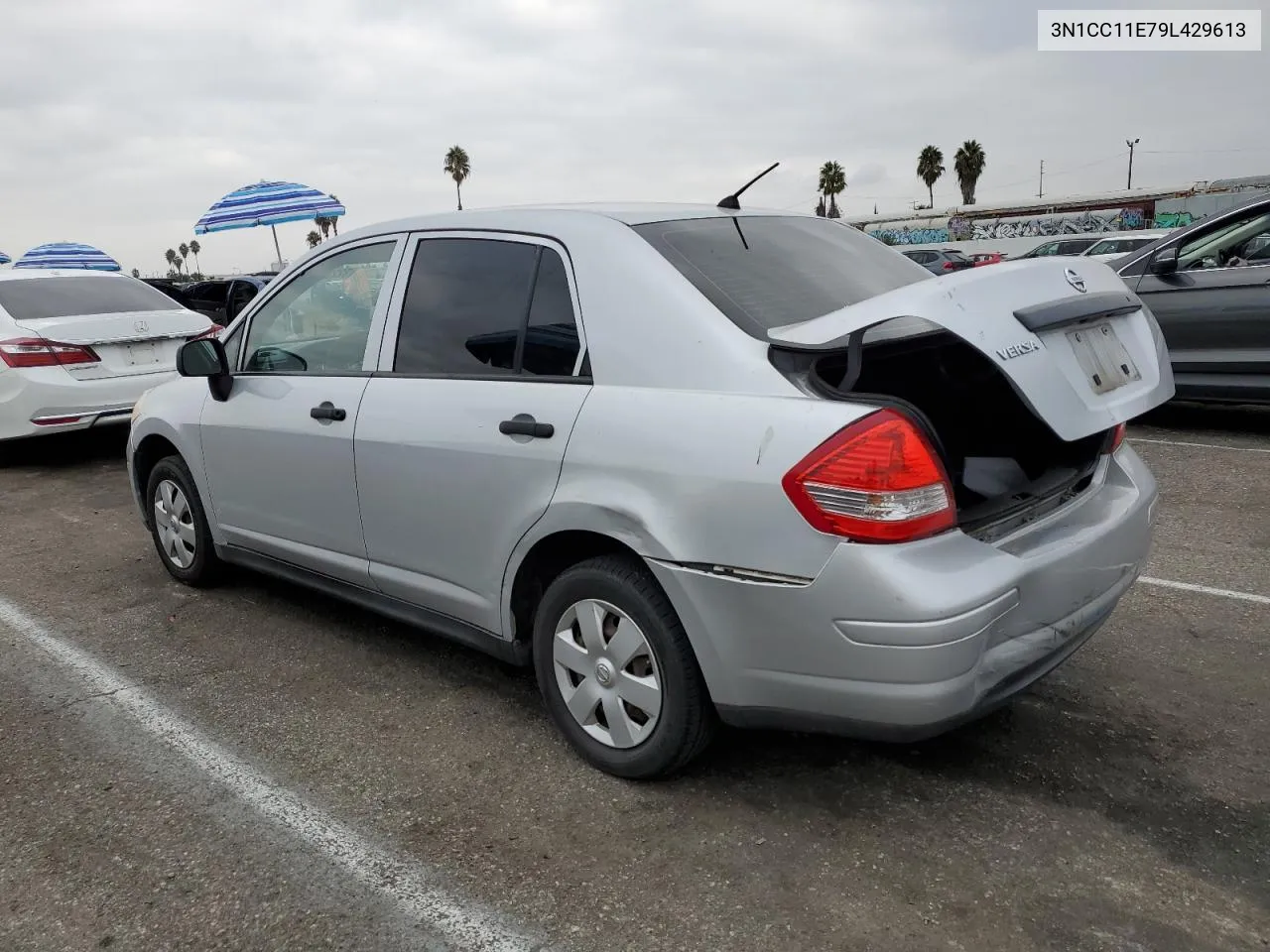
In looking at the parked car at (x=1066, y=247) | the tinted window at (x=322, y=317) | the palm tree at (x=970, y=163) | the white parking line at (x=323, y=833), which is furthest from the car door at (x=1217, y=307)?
the palm tree at (x=970, y=163)

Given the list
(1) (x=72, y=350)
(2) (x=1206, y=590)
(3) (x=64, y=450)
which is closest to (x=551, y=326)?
(2) (x=1206, y=590)

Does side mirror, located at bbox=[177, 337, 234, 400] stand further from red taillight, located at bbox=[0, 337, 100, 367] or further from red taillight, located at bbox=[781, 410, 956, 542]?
red taillight, located at bbox=[0, 337, 100, 367]

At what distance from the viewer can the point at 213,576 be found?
4793 millimetres

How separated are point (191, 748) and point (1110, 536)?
292 centimetres

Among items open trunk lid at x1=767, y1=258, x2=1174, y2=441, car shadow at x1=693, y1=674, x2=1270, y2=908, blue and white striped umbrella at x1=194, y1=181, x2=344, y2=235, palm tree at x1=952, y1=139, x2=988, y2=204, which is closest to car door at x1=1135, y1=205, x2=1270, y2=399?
car shadow at x1=693, y1=674, x2=1270, y2=908

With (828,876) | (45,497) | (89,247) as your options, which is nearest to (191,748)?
(828,876)

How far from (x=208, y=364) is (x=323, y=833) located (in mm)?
2216

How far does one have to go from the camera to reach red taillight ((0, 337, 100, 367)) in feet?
24.7

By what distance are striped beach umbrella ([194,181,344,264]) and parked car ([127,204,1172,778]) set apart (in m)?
14.1

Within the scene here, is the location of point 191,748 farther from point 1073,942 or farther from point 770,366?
point 1073,942

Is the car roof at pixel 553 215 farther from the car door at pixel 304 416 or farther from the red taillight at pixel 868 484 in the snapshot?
the red taillight at pixel 868 484

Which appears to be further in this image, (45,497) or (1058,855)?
(45,497)

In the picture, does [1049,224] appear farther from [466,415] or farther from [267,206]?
[466,415]

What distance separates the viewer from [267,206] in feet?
55.3
